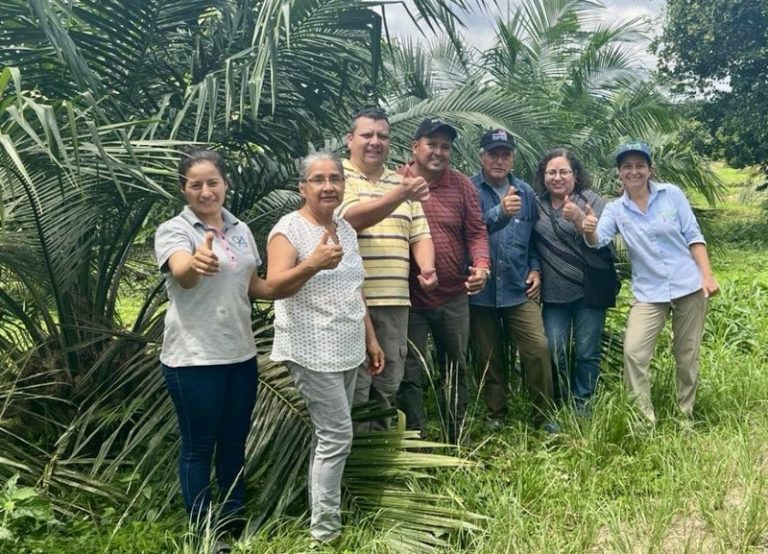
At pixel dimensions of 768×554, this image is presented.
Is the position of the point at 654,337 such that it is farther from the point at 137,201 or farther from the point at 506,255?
the point at 137,201

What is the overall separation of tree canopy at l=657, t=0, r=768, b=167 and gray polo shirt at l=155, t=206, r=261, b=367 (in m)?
11.8

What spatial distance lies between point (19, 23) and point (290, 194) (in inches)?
60.0

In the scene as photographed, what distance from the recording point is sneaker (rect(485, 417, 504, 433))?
12.8 feet

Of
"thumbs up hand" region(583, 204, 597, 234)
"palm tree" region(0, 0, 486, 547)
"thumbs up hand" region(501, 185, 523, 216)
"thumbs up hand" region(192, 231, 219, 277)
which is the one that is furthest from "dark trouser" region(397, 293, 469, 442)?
"thumbs up hand" region(192, 231, 219, 277)

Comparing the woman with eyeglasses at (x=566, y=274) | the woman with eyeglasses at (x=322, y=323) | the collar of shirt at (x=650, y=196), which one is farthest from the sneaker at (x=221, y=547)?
the collar of shirt at (x=650, y=196)

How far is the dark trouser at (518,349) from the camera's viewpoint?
3768mm

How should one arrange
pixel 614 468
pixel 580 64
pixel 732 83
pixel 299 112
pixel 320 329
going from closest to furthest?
pixel 320 329 → pixel 614 468 → pixel 299 112 → pixel 580 64 → pixel 732 83

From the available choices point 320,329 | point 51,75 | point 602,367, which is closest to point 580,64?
point 602,367

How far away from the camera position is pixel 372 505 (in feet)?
9.34

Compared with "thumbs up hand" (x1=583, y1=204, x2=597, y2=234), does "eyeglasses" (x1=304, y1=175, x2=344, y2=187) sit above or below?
above

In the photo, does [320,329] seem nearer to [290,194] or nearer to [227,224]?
[227,224]

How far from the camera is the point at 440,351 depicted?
3592 mm

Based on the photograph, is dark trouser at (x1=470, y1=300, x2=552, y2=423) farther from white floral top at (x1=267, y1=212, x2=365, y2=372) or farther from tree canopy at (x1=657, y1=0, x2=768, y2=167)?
tree canopy at (x1=657, y1=0, x2=768, y2=167)

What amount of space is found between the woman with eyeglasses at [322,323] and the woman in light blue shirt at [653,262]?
146 centimetres
